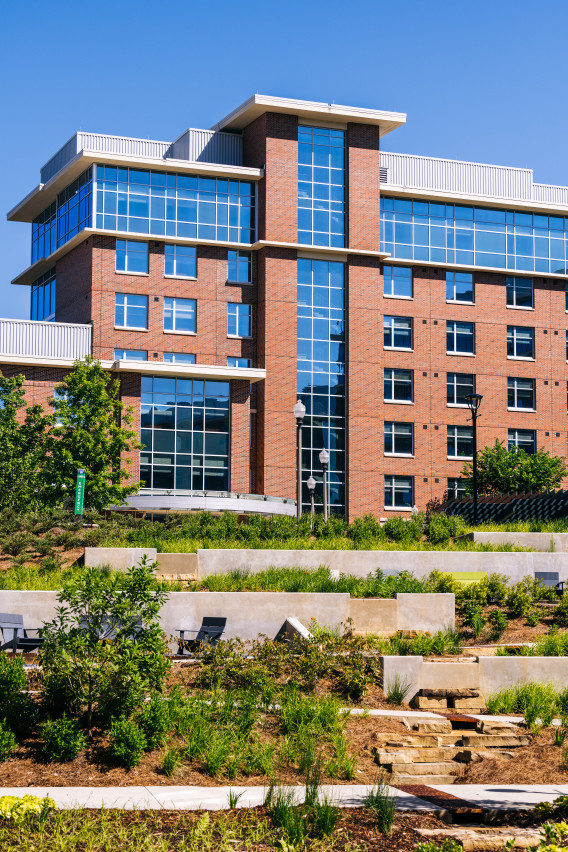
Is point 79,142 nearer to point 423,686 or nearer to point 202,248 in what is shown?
point 202,248

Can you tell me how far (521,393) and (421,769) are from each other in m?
48.5

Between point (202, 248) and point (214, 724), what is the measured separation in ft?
135

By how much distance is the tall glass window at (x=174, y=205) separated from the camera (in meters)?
49.6

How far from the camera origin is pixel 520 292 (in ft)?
194

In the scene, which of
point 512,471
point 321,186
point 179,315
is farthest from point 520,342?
point 179,315

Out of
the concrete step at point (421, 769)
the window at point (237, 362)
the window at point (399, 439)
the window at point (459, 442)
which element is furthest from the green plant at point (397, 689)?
the window at point (459, 442)

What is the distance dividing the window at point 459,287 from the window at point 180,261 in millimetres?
14529

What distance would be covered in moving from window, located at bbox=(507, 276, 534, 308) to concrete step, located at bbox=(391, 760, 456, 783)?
1943 inches

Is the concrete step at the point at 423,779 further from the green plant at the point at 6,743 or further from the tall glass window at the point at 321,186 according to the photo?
the tall glass window at the point at 321,186

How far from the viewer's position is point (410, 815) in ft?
31.7

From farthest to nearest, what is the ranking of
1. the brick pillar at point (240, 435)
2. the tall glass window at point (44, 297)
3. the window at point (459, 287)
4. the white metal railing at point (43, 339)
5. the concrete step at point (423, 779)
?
the window at point (459, 287) < the tall glass window at point (44, 297) < the brick pillar at point (240, 435) < the white metal railing at point (43, 339) < the concrete step at point (423, 779)

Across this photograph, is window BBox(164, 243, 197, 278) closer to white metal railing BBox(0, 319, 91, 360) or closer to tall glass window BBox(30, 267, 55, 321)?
white metal railing BBox(0, 319, 91, 360)

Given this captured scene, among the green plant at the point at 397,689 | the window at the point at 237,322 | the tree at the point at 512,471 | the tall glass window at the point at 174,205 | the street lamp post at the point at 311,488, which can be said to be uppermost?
the tall glass window at the point at 174,205

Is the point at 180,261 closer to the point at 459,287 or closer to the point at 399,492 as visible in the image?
the point at 459,287
